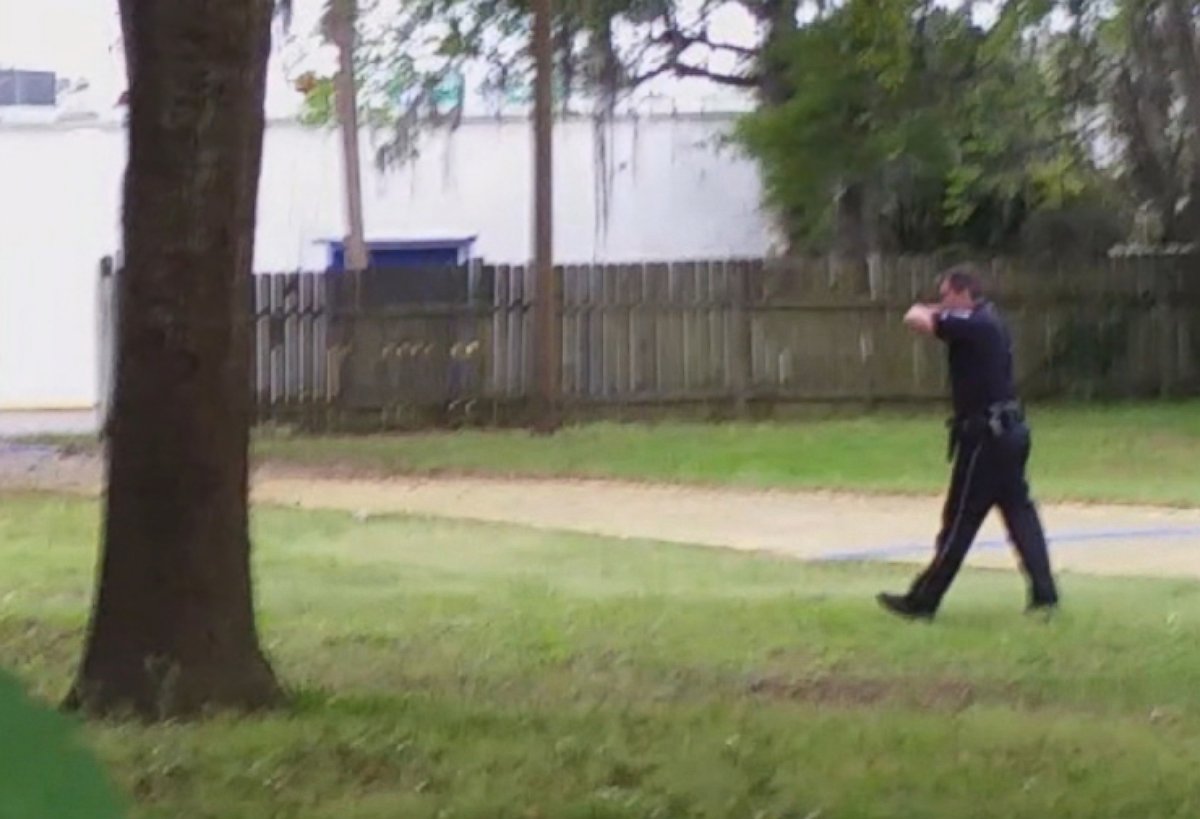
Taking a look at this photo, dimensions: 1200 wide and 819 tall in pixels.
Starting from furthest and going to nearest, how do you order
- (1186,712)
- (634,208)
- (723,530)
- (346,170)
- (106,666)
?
(634,208), (346,170), (723,530), (1186,712), (106,666)

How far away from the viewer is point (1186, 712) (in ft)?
25.6

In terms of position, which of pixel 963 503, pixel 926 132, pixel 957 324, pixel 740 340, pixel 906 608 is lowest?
pixel 906 608

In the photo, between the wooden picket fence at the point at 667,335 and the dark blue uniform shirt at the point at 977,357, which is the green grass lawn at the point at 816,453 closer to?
the wooden picket fence at the point at 667,335

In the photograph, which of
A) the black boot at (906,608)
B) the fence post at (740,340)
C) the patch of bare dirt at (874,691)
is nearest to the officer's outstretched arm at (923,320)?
the black boot at (906,608)

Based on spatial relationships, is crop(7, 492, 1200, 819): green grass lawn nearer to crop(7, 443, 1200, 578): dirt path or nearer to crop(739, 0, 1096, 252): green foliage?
crop(7, 443, 1200, 578): dirt path

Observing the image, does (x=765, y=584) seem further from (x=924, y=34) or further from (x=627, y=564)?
(x=924, y=34)

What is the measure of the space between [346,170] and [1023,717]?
24183 millimetres

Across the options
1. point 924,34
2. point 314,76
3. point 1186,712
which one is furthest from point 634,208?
point 1186,712

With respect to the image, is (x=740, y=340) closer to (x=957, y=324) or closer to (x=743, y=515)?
(x=743, y=515)

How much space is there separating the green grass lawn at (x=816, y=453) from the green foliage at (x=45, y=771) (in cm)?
1698

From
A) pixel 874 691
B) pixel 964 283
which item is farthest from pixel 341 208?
pixel 874 691

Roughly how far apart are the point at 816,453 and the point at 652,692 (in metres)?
13.6

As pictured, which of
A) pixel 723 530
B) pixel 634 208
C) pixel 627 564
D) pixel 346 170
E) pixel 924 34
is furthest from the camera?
pixel 634 208

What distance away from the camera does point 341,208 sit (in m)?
36.0
